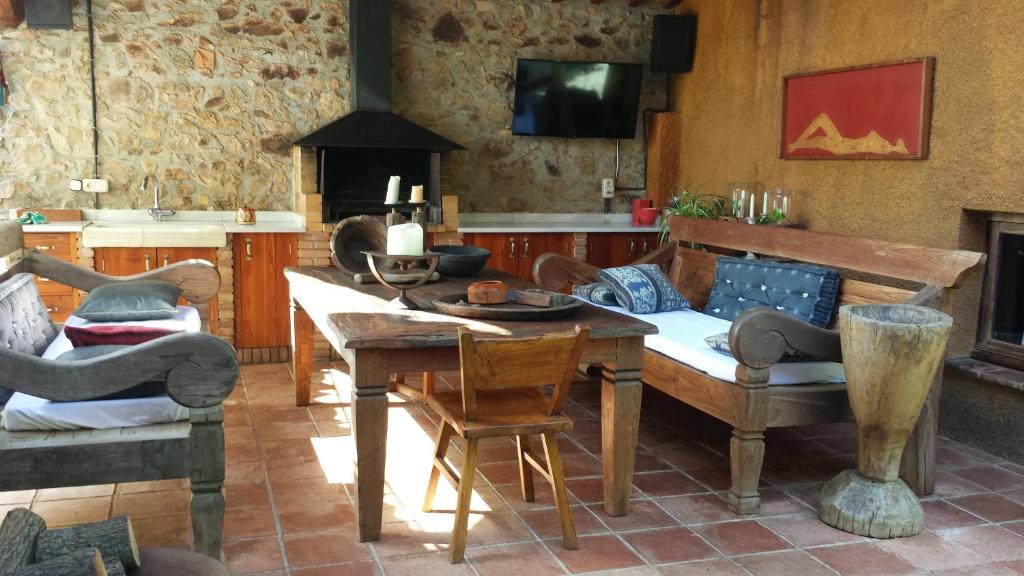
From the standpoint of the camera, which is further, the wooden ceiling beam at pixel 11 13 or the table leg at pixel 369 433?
the wooden ceiling beam at pixel 11 13

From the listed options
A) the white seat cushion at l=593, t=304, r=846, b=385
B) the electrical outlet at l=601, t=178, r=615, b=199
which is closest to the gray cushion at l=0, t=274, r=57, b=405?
the white seat cushion at l=593, t=304, r=846, b=385

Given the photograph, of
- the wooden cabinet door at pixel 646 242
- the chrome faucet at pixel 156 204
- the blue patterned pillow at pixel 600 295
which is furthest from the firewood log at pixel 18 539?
the wooden cabinet door at pixel 646 242

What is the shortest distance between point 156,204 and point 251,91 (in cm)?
101

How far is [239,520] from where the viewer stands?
3.46 metres

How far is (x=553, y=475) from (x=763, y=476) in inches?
50.0

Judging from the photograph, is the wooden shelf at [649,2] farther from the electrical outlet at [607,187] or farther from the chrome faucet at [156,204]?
the chrome faucet at [156,204]

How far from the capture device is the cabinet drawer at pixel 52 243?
569 cm

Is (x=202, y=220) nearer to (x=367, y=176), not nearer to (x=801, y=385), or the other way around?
(x=367, y=176)

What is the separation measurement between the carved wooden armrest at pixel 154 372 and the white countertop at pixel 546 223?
12.6 ft

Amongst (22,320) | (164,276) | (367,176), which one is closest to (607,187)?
(367,176)

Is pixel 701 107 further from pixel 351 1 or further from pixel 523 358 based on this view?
pixel 523 358

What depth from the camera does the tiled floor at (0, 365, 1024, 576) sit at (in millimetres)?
3141

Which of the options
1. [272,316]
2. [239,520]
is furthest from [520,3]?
[239,520]

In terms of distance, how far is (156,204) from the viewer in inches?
249
